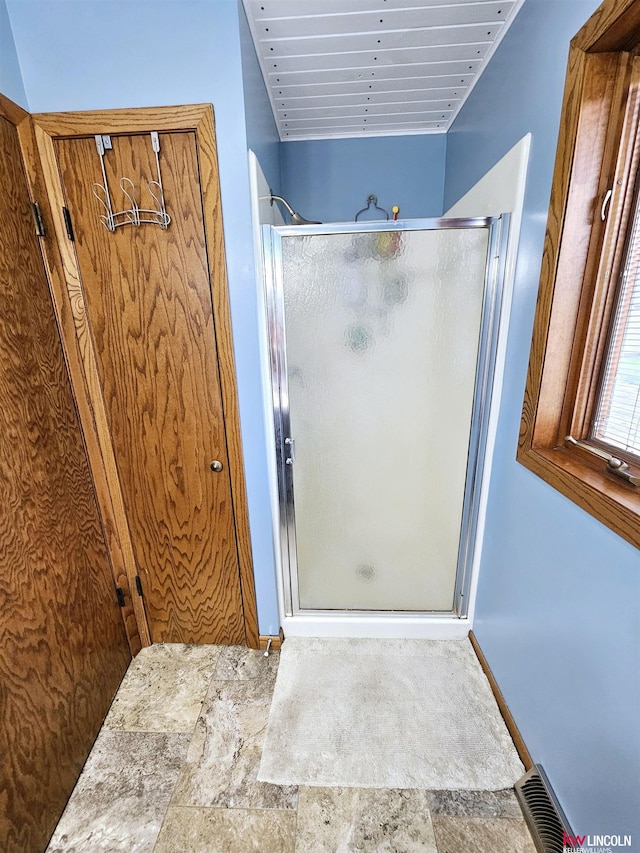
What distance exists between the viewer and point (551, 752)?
928 mm

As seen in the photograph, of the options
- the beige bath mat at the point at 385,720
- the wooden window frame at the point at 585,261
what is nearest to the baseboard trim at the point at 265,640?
the beige bath mat at the point at 385,720

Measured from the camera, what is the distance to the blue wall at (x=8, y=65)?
3.09 feet

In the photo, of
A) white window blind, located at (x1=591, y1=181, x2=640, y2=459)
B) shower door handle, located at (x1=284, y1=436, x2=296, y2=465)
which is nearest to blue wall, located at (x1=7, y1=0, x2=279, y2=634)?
shower door handle, located at (x1=284, y1=436, x2=296, y2=465)

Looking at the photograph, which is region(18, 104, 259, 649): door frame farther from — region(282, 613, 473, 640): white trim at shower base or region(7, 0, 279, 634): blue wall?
region(282, 613, 473, 640): white trim at shower base

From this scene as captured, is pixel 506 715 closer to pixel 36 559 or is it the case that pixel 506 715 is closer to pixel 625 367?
pixel 625 367

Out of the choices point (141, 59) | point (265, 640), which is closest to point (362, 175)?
point (141, 59)

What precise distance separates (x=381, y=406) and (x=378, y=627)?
3.37ft

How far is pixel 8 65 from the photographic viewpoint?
96 cm

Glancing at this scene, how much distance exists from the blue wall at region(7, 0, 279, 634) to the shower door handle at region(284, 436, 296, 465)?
2.64 ft

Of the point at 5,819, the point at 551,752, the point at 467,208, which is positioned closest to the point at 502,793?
the point at 551,752

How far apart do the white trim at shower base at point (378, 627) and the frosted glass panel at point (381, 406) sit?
6 cm

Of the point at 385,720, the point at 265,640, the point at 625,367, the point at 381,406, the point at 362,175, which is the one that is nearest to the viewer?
the point at 625,367

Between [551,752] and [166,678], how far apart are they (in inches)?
54.2

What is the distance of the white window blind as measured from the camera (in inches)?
32.3
